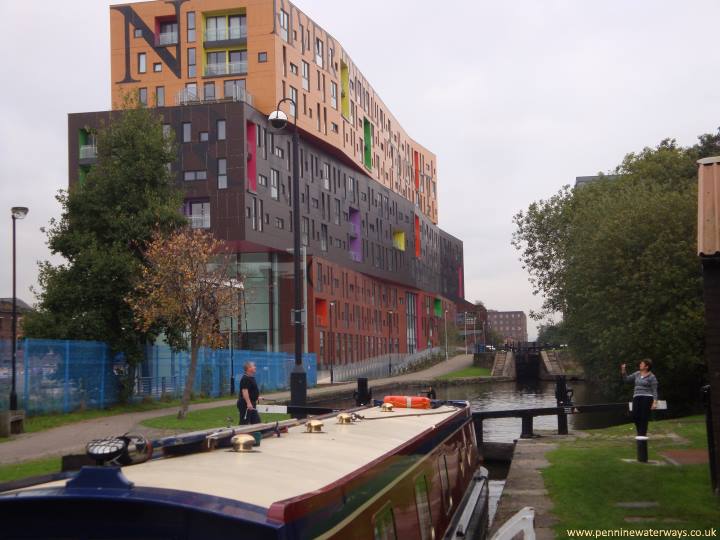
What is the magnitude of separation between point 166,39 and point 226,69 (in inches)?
186

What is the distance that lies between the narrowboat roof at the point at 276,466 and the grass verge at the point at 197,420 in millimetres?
14712

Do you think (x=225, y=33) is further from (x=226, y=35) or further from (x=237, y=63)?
(x=237, y=63)

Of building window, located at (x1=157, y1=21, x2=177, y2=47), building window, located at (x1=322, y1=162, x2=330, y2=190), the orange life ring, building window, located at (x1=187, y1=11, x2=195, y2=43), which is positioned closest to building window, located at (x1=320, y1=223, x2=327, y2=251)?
building window, located at (x1=322, y1=162, x2=330, y2=190)

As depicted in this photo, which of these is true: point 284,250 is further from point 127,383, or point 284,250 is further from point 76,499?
point 76,499

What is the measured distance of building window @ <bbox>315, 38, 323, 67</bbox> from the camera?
61938 mm

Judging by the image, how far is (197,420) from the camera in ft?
78.8

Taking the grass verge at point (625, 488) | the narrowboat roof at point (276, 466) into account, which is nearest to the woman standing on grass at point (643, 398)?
the grass verge at point (625, 488)

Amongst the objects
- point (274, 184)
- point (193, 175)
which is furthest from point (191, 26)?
point (274, 184)

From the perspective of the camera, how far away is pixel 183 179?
52.6 meters

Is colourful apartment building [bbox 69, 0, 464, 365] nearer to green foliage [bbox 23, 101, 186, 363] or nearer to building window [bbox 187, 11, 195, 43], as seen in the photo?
building window [bbox 187, 11, 195, 43]

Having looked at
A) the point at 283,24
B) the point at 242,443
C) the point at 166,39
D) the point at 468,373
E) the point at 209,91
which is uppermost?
the point at 283,24

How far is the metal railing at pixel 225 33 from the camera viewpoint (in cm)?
5556

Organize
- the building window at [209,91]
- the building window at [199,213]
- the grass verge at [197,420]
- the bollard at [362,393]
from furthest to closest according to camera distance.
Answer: the building window at [209,91]
the building window at [199,213]
the grass verge at [197,420]
the bollard at [362,393]

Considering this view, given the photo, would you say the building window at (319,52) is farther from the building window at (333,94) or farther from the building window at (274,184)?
the building window at (274,184)
